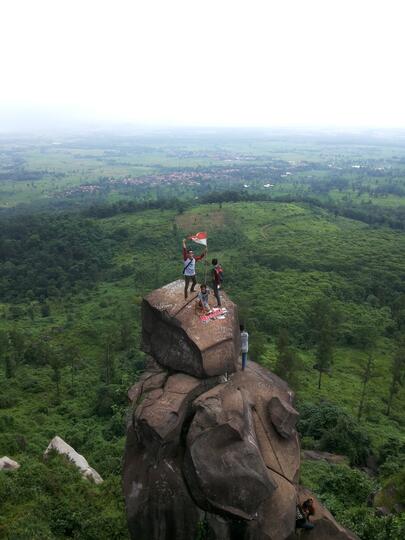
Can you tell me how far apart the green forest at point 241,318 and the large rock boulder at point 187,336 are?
8.53 m

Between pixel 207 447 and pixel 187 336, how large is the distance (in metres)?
3.86

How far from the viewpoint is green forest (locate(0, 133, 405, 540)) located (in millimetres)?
23672

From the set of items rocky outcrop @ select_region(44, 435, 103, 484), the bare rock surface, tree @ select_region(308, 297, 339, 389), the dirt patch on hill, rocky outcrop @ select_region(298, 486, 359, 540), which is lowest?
the dirt patch on hill

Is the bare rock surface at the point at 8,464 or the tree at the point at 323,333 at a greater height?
the bare rock surface at the point at 8,464

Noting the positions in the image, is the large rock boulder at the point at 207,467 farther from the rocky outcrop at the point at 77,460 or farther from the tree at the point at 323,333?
the tree at the point at 323,333

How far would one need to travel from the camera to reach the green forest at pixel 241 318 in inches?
932

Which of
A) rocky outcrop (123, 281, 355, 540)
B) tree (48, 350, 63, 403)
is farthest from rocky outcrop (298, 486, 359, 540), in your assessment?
tree (48, 350, 63, 403)

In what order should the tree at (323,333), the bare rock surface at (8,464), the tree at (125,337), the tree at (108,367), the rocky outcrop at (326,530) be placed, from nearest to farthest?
the rocky outcrop at (326,530), the bare rock surface at (8,464), the tree at (323,333), the tree at (108,367), the tree at (125,337)

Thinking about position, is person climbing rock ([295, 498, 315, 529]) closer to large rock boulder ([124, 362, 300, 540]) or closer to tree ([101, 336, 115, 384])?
large rock boulder ([124, 362, 300, 540])

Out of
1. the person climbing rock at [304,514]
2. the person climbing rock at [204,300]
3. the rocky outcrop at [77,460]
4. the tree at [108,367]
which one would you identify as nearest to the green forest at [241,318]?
the tree at [108,367]

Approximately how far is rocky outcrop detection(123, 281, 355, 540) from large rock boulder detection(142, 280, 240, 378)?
4 centimetres

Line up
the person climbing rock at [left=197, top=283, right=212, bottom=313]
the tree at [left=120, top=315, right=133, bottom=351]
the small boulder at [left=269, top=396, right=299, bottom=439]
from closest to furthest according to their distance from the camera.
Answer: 1. the small boulder at [left=269, top=396, right=299, bottom=439]
2. the person climbing rock at [left=197, top=283, right=212, bottom=313]
3. the tree at [left=120, top=315, right=133, bottom=351]

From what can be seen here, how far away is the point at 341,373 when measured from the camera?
52.7 meters

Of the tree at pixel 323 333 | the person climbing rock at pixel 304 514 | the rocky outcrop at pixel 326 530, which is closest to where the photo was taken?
the person climbing rock at pixel 304 514
